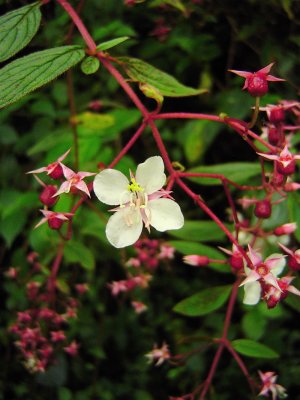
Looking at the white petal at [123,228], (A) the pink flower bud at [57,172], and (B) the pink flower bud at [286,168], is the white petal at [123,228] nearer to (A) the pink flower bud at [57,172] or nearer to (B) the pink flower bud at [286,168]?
(A) the pink flower bud at [57,172]

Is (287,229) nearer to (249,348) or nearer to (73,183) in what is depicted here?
(249,348)

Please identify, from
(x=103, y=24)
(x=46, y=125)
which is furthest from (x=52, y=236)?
(x=103, y=24)

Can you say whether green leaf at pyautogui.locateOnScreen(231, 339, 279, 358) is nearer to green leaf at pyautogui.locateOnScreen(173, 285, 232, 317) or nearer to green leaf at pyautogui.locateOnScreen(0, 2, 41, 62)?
green leaf at pyautogui.locateOnScreen(173, 285, 232, 317)

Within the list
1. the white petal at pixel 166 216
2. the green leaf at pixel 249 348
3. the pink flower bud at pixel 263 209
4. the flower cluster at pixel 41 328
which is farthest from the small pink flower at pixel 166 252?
the white petal at pixel 166 216

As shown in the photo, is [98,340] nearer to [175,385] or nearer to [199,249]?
[175,385]

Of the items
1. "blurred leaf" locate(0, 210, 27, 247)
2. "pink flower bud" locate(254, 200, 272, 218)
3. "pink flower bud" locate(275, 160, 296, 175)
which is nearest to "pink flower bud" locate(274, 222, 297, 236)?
"pink flower bud" locate(254, 200, 272, 218)

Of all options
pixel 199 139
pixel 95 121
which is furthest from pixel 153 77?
pixel 199 139
